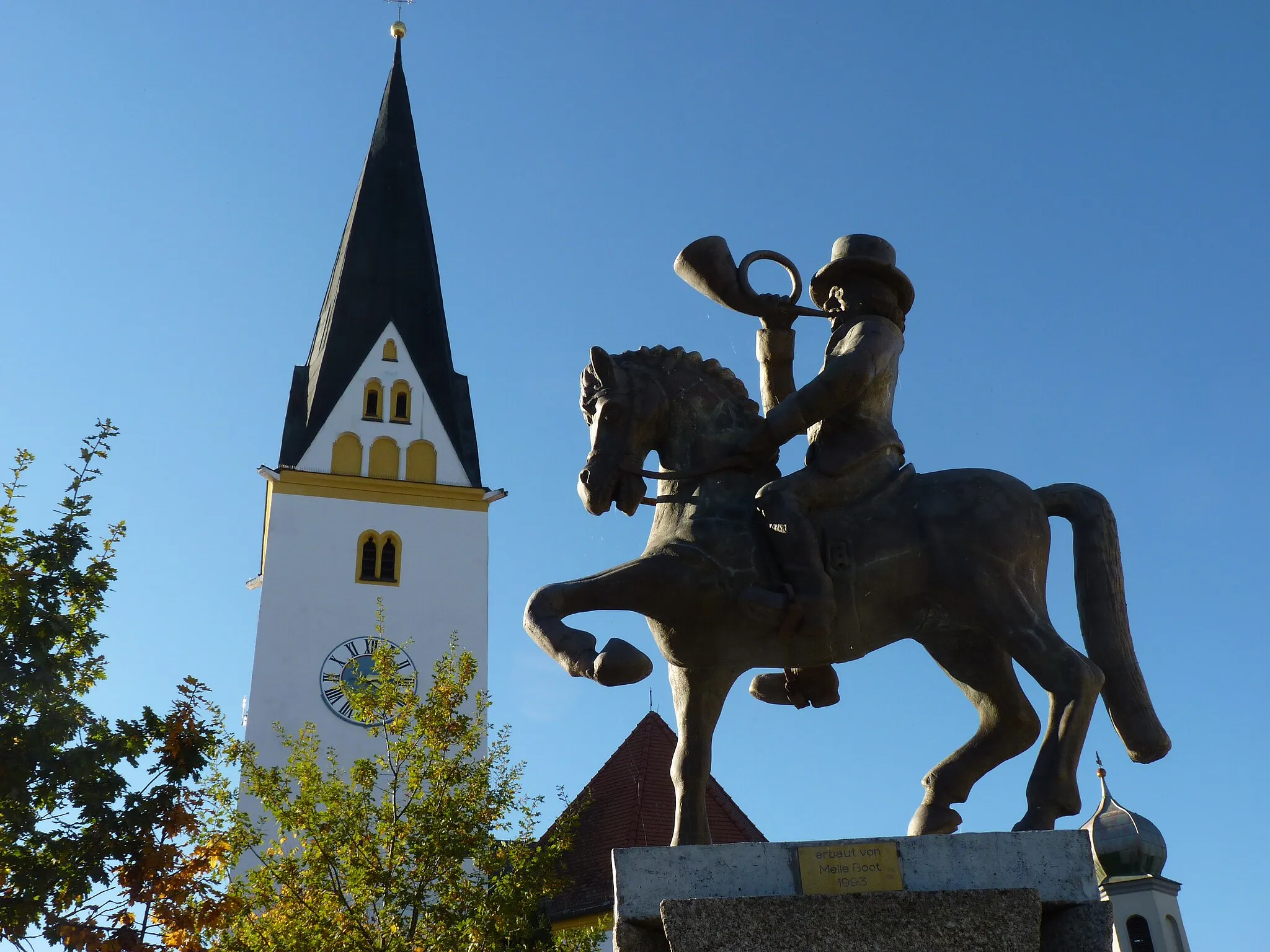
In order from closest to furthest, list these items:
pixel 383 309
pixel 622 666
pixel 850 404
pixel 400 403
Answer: pixel 622 666 < pixel 850 404 < pixel 400 403 < pixel 383 309

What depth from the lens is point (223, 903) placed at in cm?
1373

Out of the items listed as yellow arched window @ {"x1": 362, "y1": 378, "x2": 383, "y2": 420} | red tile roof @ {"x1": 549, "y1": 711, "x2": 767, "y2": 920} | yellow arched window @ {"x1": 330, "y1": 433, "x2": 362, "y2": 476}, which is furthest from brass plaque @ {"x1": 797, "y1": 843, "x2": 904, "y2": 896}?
yellow arched window @ {"x1": 362, "y1": 378, "x2": 383, "y2": 420}

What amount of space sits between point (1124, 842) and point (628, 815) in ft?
77.5

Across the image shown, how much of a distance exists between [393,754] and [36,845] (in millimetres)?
6372

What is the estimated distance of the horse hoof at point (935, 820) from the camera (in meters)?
4.83

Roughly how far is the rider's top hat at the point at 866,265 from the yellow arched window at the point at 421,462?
30947mm

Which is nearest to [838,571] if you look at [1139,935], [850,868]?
[850,868]

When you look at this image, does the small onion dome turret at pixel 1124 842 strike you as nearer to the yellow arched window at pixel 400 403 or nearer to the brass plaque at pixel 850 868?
the yellow arched window at pixel 400 403

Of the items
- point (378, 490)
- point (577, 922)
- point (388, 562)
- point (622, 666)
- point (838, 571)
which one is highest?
point (378, 490)

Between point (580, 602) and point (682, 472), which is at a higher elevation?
point (682, 472)

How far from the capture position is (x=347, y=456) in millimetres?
36000

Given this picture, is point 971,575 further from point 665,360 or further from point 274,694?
point 274,694

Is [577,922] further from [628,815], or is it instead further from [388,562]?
[388,562]

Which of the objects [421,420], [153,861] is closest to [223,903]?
[153,861]
